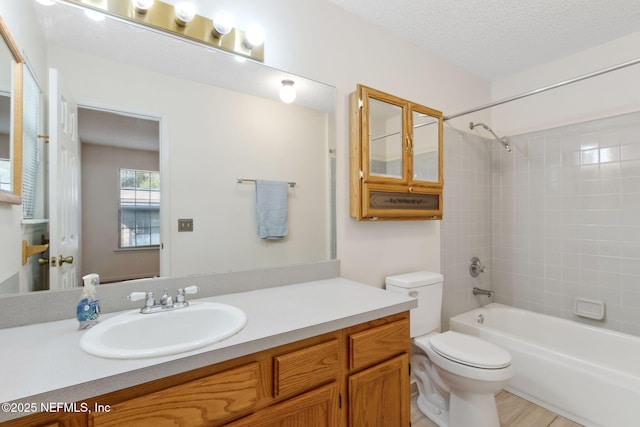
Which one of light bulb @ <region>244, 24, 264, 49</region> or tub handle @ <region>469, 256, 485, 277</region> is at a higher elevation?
light bulb @ <region>244, 24, 264, 49</region>

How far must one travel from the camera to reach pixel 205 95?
1.33 metres

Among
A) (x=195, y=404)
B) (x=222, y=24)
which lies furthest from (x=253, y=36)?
(x=195, y=404)

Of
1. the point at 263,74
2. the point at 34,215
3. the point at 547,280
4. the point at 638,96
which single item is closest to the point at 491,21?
the point at 638,96

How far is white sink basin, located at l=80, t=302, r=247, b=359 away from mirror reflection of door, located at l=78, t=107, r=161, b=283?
0.74ft

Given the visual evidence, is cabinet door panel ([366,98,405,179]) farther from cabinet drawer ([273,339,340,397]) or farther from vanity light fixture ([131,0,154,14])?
vanity light fixture ([131,0,154,14])

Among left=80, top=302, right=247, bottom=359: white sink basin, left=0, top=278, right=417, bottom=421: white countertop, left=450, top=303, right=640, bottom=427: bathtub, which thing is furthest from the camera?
left=450, top=303, right=640, bottom=427: bathtub

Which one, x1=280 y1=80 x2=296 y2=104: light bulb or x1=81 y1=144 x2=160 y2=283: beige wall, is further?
x1=280 y1=80 x2=296 y2=104: light bulb

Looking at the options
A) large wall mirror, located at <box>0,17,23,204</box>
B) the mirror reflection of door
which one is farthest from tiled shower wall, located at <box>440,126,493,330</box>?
large wall mirror, located at <box>0,17,23,204</box>

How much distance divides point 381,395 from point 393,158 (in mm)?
1300

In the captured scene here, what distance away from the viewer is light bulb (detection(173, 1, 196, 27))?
1.21 meters

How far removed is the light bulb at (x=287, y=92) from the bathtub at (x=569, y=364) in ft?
6.43

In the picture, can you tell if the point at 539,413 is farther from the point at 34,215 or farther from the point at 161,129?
the point at 34,215

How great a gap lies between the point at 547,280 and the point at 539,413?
1.05 meters

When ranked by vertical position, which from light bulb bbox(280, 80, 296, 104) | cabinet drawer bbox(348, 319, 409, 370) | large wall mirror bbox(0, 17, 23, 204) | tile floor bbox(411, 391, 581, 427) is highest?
light bulb bbox(280, 80, 296, 104)
